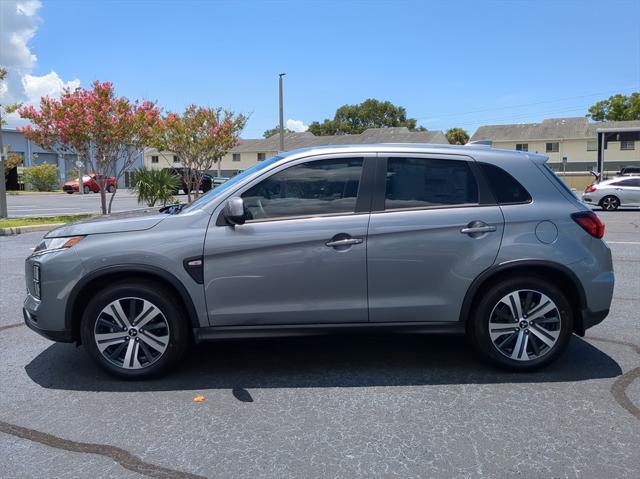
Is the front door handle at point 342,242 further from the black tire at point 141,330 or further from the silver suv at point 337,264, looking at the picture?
the black tire at point 141,330

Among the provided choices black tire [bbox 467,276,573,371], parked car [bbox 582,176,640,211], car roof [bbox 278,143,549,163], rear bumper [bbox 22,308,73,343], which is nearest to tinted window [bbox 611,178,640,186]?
parked car [bbox 582,176,640,211]

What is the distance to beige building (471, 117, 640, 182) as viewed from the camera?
54.2 m

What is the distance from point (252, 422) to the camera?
149 inches

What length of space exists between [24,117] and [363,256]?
16880 millimetres

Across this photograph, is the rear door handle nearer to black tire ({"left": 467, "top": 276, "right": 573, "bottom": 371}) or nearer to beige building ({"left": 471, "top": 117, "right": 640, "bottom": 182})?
black tire ({"left": 467, "top": 276, "right": 573, "bottom": 371})

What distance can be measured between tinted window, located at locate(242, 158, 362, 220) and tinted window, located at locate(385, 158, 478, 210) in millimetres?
293

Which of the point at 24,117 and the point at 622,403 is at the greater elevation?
the point at 24,117

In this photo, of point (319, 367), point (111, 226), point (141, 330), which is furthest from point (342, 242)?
point (111, 226)

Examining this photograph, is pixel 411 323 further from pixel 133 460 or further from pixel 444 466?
pixel 133 460

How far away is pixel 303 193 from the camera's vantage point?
4543mm

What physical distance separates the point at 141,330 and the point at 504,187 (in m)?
3.01

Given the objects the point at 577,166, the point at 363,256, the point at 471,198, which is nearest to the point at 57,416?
the point at 363,256

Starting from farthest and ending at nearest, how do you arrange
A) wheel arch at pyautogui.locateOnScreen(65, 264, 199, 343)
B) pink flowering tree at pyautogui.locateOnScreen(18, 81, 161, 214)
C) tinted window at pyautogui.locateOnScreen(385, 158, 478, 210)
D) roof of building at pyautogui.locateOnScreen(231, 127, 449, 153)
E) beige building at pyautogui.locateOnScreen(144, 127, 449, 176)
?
beige building at pyautogui.locateOnScreen(144, 127, 449, 176)
roof of building at pyautogui.locateOnScreen(231, 127, 449, 153)
pink flowering tree at pyautogui.locateOnScreen(18, 81, 161, 214)
tinted window at pyautogui.locateOnScreen(385, 158, 478, 210)
wheel arch at pyautogui.locateOnScreen(65, 264, 199, 343)

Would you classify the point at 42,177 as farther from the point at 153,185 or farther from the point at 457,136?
the point at 457,136
